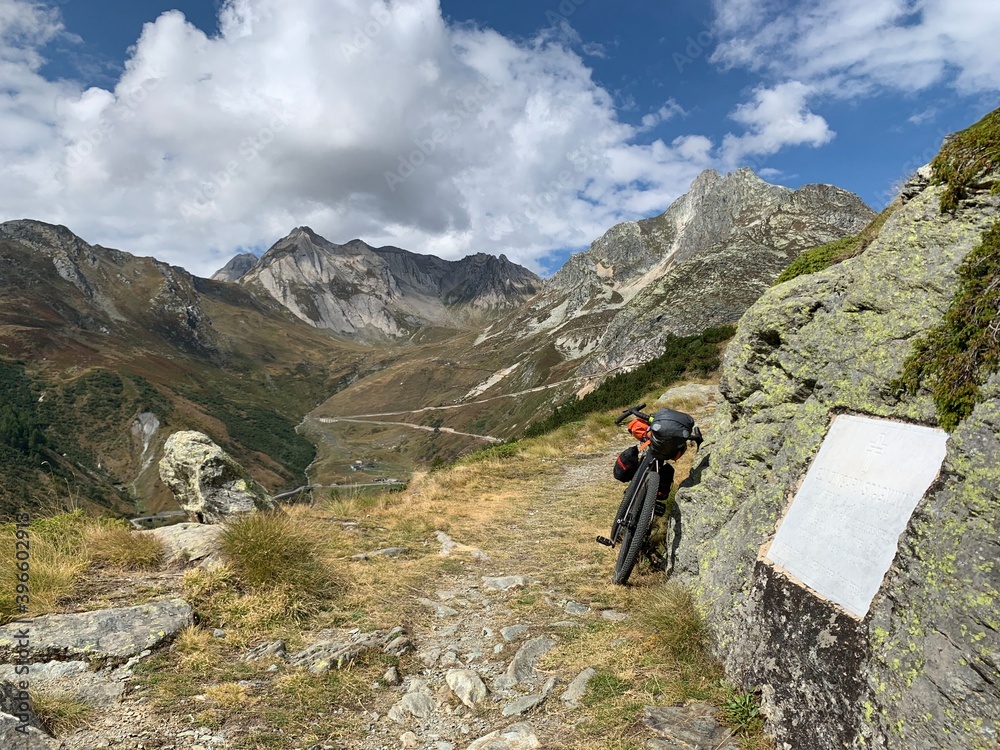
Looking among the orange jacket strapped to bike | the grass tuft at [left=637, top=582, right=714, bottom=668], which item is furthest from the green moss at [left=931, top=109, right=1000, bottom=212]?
the grass tuft at [left=637, top=582, right=714, bottom=668]

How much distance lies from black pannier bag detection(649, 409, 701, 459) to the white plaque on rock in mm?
2347

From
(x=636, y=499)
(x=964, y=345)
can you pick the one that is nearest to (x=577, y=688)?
(x=636, y=499)

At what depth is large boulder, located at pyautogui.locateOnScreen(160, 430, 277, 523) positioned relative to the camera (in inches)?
468

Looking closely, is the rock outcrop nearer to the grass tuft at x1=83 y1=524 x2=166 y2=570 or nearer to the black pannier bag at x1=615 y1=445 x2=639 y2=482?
the black pannier bag at x1=615 y1=445 x2=639 y2=482

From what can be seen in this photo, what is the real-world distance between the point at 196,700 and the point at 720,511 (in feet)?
19.6

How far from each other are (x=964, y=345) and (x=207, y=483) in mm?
13810

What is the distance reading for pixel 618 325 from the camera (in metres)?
133

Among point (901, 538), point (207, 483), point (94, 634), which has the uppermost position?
point (901, 538)

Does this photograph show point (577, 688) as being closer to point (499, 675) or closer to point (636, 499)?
point (499, 675)

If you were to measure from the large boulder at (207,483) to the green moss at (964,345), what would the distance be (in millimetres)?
12571

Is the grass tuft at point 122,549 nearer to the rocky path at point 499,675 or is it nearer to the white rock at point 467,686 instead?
the rocky path at point 499,675

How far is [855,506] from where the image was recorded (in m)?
4.07

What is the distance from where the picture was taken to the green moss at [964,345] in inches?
139

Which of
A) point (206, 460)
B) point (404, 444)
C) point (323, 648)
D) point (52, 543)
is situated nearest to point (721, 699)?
point (323, 648)
